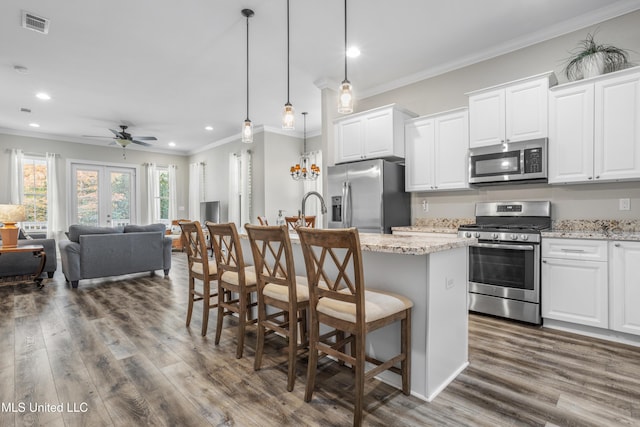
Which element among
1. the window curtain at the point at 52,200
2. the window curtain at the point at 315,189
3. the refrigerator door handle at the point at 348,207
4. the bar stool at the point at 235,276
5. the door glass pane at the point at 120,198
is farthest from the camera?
the door glass pane at the point at 120,198

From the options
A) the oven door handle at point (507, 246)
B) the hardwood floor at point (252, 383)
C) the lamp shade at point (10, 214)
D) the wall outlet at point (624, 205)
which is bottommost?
the hardwood floor at point (252, 383)

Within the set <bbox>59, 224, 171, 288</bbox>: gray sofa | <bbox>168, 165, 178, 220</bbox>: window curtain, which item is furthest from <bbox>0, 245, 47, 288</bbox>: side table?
<bbox>168, 165, 178, 220</bbox>: window curtain

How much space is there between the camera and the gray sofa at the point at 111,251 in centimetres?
473

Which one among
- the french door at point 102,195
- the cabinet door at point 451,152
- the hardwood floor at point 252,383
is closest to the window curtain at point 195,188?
the french door at point 102,195

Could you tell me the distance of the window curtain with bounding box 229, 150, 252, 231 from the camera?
7625 mm

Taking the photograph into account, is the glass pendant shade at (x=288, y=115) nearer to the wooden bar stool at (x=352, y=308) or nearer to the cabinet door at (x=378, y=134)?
the wooden bar stool at (x=352, y=308)

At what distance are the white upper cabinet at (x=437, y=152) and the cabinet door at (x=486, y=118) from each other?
0.16m

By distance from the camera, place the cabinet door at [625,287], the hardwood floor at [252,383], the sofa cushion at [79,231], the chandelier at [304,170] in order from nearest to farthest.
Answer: the hardwood floor at [252,383]
the cabinet door at [625,287]
the sofa cushion at [79,231]
the chandelier at [304,170]

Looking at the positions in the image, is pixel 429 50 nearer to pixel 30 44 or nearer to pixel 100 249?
pixel 30 44

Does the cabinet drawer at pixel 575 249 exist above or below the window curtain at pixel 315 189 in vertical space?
below

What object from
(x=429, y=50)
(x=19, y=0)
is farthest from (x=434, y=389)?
(x=19, y=0)

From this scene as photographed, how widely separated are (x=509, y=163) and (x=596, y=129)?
0.72 meters

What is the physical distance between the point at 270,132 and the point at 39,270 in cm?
465

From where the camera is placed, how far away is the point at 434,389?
6.31 ft
